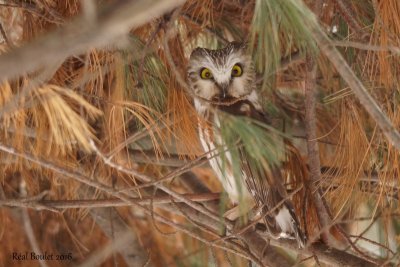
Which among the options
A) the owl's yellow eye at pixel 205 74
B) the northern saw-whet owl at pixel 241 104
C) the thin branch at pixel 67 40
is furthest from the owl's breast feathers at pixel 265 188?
the thin branch at pixel 67 40

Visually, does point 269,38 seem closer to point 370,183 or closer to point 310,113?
point 310,113

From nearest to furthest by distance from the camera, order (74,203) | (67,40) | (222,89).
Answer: (67,40)
(74,203)
(222,89)

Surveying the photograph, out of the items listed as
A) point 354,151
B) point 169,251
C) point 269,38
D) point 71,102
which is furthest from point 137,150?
point 269,38

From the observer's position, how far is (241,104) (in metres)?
1.99

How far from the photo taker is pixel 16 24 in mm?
1972

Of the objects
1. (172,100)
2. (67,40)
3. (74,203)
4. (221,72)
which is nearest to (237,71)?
(221,72)

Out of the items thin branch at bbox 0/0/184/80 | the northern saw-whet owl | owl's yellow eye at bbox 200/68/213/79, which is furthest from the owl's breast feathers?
thin branch at bbox 0/0/184/80

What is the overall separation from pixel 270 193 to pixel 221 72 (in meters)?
0.37

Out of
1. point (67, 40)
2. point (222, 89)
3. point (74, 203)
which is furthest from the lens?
point (222, 89)

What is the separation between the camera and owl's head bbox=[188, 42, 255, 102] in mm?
1977

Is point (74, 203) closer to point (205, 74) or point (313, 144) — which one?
point (205, 74)

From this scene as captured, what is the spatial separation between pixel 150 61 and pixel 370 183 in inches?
28.3

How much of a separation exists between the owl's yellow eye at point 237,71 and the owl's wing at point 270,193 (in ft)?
0.27

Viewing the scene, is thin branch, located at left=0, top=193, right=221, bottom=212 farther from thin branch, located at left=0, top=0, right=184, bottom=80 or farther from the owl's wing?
thin branch, located at left=0, top=0, right=184, bottom=80
